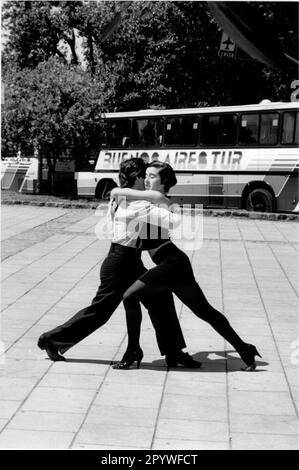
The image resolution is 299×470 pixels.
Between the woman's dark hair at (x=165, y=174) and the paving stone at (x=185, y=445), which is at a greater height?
the woman's dark hair at (x=165, y=174)

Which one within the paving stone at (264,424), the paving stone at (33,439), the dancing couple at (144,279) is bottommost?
the paving stone at (264,424)

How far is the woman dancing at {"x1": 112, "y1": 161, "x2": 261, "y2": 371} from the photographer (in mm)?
6059

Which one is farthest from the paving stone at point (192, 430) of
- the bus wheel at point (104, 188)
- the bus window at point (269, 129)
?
the bus wheel at point (104, 188)

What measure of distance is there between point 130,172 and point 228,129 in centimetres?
1775

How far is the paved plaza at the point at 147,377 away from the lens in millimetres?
4770

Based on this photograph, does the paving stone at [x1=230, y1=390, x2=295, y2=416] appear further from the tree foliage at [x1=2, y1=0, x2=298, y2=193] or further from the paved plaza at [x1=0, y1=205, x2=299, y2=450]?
the tree foliage at [x1=2, y1=0, x2=298, y2=193]

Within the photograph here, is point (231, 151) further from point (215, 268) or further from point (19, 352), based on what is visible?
point (19, 352)

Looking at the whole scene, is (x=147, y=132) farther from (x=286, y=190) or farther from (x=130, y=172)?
(x=130, y=172)

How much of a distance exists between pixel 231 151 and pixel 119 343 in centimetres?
1656

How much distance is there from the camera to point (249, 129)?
2306cm

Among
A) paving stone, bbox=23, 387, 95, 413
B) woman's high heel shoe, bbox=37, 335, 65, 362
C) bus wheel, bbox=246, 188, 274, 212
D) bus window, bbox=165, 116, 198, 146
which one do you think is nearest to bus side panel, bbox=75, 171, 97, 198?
bus window, bbox=165, 116, 198, 146

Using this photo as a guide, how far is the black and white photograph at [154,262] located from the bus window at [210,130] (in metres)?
0.05

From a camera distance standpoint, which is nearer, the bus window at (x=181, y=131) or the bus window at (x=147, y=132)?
the bus window at (x=181, y=131)

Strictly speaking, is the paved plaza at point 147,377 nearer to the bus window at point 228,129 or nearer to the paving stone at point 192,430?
the paving stone at point 192,430
